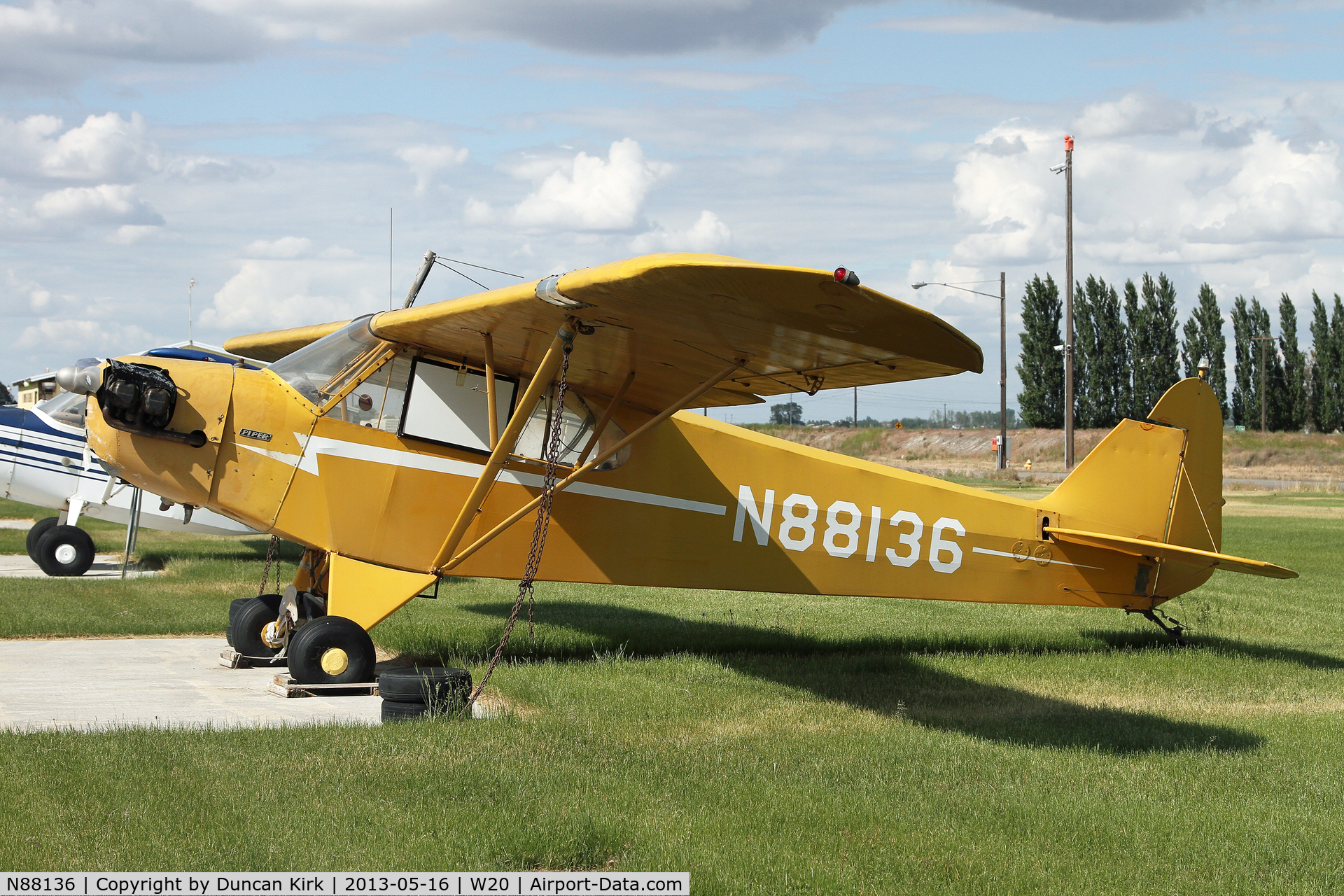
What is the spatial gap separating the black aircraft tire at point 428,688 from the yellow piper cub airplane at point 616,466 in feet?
3.69

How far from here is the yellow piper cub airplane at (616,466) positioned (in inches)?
281

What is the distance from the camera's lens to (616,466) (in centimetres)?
948

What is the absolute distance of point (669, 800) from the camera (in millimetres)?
5613

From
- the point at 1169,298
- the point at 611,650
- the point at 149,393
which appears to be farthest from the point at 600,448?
the point at 1169,298

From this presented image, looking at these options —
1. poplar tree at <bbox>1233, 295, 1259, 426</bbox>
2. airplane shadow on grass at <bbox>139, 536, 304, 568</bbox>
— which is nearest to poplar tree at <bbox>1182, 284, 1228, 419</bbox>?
poplar tree at <bbox>1233, 295, 1259, 426</bbox>

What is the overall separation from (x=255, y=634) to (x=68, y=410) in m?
9.03

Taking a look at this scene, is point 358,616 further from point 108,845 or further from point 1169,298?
point 1169,298

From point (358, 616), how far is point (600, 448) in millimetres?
2458

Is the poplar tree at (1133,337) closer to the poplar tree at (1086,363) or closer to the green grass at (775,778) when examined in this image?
the poplar tree at (1086,363)

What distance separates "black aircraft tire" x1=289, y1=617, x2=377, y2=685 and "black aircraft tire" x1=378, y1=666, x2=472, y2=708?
39.9 inches

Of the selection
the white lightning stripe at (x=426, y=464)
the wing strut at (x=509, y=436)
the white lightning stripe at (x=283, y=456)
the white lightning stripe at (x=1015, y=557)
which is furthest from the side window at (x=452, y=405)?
the white lightning stripe at (x=1015, y=557)

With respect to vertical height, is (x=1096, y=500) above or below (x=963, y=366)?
below

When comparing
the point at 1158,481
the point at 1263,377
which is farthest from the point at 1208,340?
the point at 1158,481

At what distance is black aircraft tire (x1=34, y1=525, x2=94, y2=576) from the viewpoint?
50.3 ft
